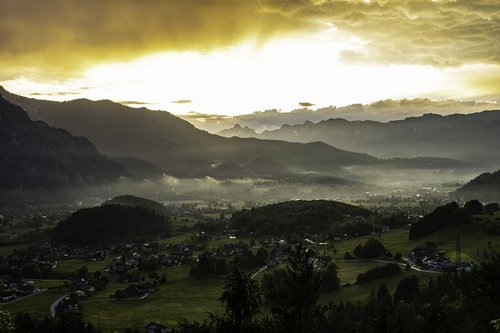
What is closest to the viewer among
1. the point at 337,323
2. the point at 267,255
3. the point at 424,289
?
the point at 337,323

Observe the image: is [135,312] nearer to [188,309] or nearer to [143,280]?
[188,309]

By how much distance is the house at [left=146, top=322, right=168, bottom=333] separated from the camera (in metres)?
111

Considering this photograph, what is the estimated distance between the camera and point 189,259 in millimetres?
187000

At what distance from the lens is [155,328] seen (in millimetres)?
111625

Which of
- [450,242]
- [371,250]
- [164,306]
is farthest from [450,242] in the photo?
[164,306]

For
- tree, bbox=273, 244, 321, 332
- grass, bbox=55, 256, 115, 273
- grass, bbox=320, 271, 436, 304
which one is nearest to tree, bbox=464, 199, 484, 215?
grass, bbox=320, 271, 436, 304

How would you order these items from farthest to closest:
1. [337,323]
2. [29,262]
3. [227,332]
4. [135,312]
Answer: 1. [29,262]
2. [135,312]
3. [337,323]
4. [227,332]

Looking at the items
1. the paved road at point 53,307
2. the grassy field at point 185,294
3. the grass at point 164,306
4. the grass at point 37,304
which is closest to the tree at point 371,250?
the grassy field at point 185,294

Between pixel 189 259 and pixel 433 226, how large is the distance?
85.5 meters

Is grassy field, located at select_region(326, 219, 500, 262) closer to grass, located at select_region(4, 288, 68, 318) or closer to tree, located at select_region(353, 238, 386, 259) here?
tree, located at select_region(353, 238, 386, 259)

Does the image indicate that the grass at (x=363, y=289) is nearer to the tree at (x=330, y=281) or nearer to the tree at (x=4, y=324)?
the tree at (x=330, y=281)

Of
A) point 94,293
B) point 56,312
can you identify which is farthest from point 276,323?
point 94,293

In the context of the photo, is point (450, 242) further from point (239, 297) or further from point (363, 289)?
point (239, 297)

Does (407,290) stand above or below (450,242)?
below
